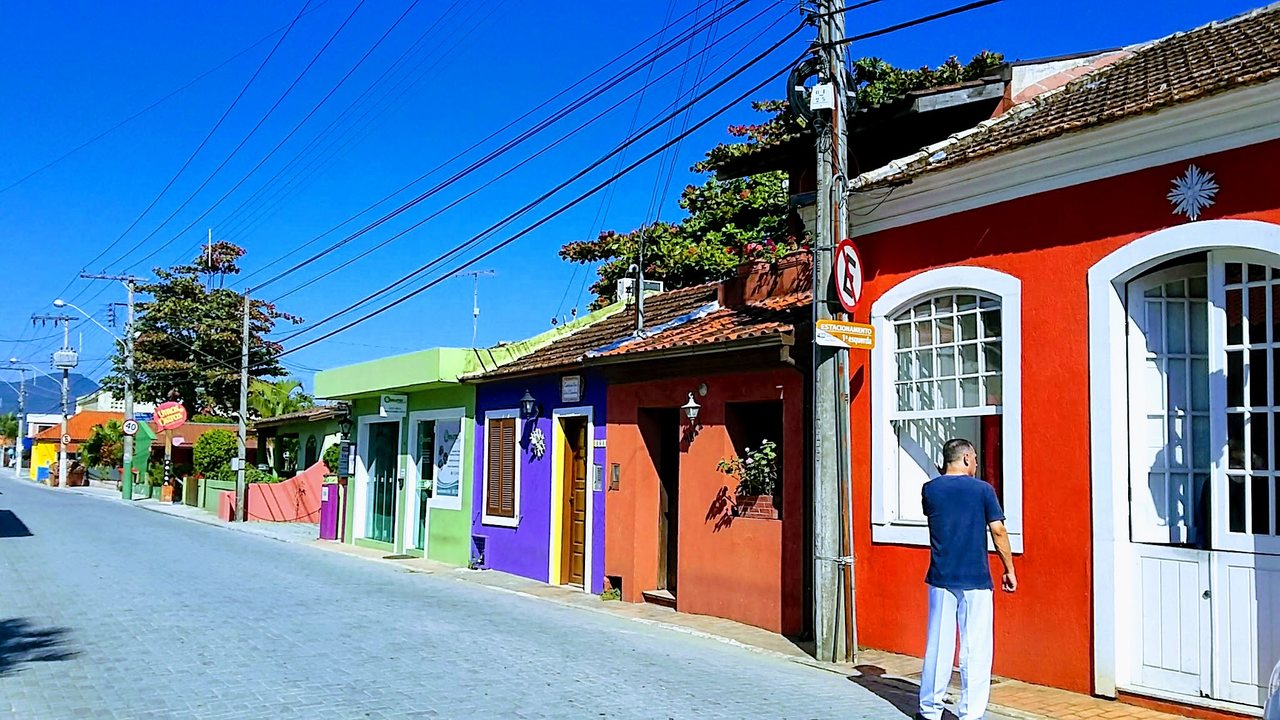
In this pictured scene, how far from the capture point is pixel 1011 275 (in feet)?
29.5

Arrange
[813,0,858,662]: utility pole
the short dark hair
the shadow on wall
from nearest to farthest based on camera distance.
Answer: the short dark hair → the shadow on wall → [813,0,858,662]: utility pole

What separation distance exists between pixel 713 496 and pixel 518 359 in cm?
699

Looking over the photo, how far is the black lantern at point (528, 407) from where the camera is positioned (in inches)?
667

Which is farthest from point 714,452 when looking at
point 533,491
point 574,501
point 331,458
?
point 331,458

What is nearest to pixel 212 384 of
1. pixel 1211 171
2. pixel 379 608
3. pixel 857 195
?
pixel 379 608

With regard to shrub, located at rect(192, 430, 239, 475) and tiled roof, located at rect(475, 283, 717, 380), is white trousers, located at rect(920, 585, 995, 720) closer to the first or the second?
tiled roof, located at rect(475, 283, 717, 380)

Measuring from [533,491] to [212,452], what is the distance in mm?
27270

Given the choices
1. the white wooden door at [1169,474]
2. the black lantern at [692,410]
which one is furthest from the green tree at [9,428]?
the white wooden door at [1169,474]

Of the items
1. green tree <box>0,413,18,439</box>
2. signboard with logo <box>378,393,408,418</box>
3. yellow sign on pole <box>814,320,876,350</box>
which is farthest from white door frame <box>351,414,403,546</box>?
green tree <box>0,413,18,439</box>

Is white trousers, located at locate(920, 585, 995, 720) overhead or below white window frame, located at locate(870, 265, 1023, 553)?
below

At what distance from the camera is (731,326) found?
12.6 metres

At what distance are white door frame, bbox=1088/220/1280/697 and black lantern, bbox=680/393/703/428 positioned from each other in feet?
17.0

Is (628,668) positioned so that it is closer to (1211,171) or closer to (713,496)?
(713,496)

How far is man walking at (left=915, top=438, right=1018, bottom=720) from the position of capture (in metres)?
6.99
